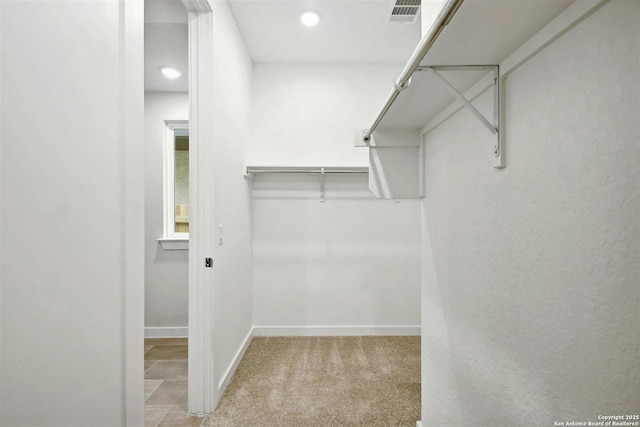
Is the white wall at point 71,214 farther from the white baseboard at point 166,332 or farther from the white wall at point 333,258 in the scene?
the white baseboard at point 166,332

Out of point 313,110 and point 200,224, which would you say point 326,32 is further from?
point 200,224

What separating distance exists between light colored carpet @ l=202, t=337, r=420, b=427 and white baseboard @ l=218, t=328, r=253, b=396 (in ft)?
0.14

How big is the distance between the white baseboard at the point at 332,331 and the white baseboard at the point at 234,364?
6.8 inches

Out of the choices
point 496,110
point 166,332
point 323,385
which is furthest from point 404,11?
point 166,332

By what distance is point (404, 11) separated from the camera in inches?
84.0

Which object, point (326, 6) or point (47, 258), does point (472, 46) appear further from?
point (326, 6)

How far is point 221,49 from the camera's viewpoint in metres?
2.02

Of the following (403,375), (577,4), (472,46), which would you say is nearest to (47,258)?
(472,46)

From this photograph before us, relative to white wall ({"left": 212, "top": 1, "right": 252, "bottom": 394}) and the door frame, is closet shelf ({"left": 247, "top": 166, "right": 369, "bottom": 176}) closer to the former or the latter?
white wall ({"left": 212, "top": 1, "right": 252, "bottom": 394})

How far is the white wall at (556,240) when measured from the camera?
22.3 inches

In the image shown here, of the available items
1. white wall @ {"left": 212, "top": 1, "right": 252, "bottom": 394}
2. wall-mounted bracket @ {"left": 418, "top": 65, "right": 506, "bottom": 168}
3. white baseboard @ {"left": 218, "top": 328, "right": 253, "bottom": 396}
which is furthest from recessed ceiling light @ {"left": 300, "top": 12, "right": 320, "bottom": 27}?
white baseboard @ {"left": 218, "top": 328, "right": 253, "bottom": 396}

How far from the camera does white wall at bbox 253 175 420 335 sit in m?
3.02

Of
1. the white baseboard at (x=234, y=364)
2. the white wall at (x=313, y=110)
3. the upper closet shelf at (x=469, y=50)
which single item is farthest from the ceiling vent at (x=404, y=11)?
the white baseboard at (x=234, y=364)

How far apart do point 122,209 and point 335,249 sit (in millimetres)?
2260
